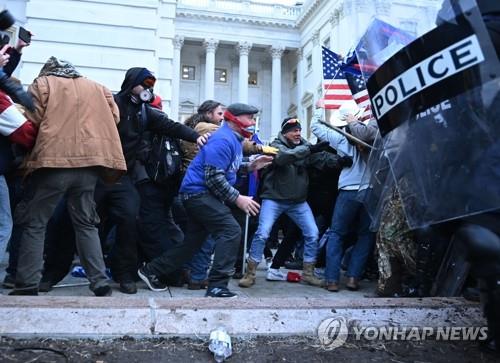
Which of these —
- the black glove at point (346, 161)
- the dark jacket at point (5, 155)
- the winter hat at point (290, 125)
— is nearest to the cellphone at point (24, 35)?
the dark jacket at point (5, 155)

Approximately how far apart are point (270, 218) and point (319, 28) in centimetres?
4066

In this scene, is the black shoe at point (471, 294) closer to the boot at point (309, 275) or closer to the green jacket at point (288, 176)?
the boot at point (309, 275)

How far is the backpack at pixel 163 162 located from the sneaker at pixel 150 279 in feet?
3.10

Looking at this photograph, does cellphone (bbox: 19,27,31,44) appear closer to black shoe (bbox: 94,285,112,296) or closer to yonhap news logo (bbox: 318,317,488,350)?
black shoe (bbox: 94,285,112,296)

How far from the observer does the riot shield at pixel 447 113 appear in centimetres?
199

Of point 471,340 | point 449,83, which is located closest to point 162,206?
point 471,340

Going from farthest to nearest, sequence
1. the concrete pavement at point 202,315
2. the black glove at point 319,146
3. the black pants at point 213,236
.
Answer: the black glove at point 319,146, the black pants at point 213,236, the concrete pavement at point 202,315

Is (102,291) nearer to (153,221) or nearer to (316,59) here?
(153,221)

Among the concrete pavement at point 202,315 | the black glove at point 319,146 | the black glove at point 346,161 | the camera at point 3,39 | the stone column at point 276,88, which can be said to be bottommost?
the concrete pavement at point 202,315

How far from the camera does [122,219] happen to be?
14.2 feet

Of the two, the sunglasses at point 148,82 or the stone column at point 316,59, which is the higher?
the stone column at point 316,59

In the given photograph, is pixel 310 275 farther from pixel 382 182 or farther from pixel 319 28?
pixel 319 28

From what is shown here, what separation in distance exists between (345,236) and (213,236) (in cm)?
186

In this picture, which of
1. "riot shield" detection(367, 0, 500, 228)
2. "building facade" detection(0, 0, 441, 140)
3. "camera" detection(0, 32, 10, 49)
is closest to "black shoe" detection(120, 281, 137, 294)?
"camera" detection(0, 32, 10, 49)
